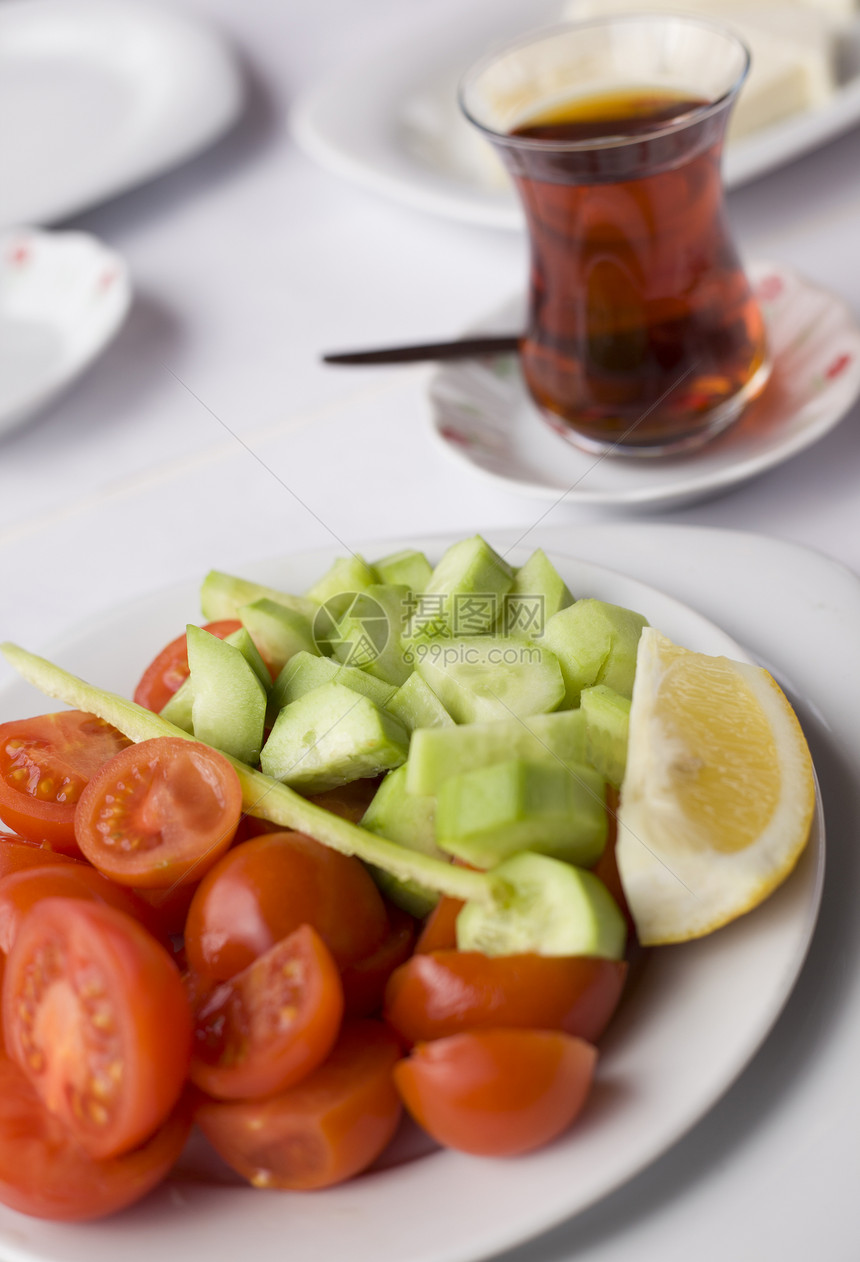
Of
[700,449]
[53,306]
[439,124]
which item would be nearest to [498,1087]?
[700,449]

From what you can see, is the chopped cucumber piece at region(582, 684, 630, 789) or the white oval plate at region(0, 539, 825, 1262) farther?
the chopped cucumber piece at region(582, 684, 630, 789)

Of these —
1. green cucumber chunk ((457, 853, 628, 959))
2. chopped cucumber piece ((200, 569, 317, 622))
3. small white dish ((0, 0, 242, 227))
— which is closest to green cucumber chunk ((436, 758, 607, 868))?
green cucumber chunk ((457, 853, 628, 959))

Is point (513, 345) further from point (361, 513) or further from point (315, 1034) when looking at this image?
point (315, 1034)

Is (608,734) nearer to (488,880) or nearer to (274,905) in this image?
(488,880)

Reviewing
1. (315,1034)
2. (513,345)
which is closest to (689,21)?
(513,345)

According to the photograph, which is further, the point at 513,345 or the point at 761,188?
the point at 761,188

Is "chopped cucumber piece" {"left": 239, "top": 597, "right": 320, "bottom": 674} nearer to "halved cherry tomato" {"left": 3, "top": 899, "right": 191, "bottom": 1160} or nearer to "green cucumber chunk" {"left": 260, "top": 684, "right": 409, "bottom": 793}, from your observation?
"green cucumber chunk" {"left": 260, "top": 684, "right": 409, "bottom": 793}
